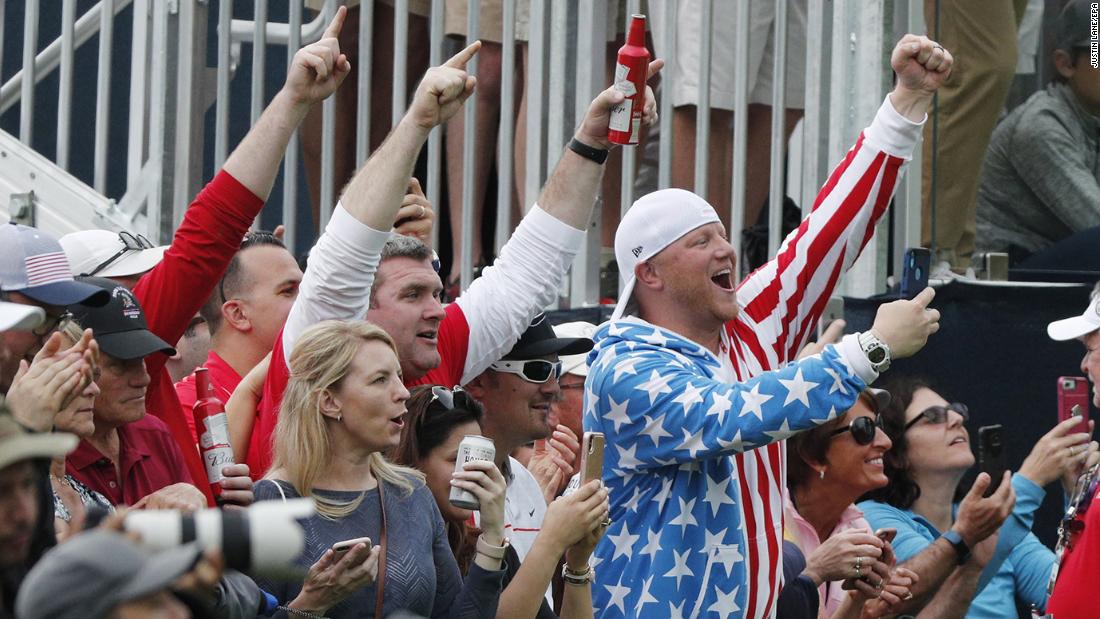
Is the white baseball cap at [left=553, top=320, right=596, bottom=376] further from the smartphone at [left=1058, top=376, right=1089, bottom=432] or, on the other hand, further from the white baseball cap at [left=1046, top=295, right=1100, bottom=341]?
the smartphone at [left=1058, top=376, right=1089, bottom=432]

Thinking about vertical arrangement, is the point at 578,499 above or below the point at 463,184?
below

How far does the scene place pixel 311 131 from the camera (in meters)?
6.98

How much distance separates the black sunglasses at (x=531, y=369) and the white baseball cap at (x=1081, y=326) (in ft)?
5.19

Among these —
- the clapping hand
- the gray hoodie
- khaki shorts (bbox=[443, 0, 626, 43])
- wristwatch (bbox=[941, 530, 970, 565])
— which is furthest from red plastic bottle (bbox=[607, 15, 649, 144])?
the gray hoodie

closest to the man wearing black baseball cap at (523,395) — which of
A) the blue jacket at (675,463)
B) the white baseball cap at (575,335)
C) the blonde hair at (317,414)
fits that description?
the white baseball cap at (575,335)

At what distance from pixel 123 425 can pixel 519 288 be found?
131cm

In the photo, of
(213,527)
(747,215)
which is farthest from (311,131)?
(213,527)

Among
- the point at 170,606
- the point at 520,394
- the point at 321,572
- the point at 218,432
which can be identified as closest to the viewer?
the point at 170,606

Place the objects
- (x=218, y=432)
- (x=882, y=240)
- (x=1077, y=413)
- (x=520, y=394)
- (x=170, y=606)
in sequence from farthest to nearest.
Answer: (x=882, y=240) → (x=1077, y=413) → (x=520, y=394) → (x=218, y=432) → (x=170, y=606)

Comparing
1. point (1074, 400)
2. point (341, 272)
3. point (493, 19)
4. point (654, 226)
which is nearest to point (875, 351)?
point (654, 226)

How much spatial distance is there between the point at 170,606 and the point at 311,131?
5.21 m

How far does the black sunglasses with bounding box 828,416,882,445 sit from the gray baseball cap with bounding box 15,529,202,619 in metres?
3.92

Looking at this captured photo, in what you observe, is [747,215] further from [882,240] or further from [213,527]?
[213,527]

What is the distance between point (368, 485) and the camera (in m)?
4.02
